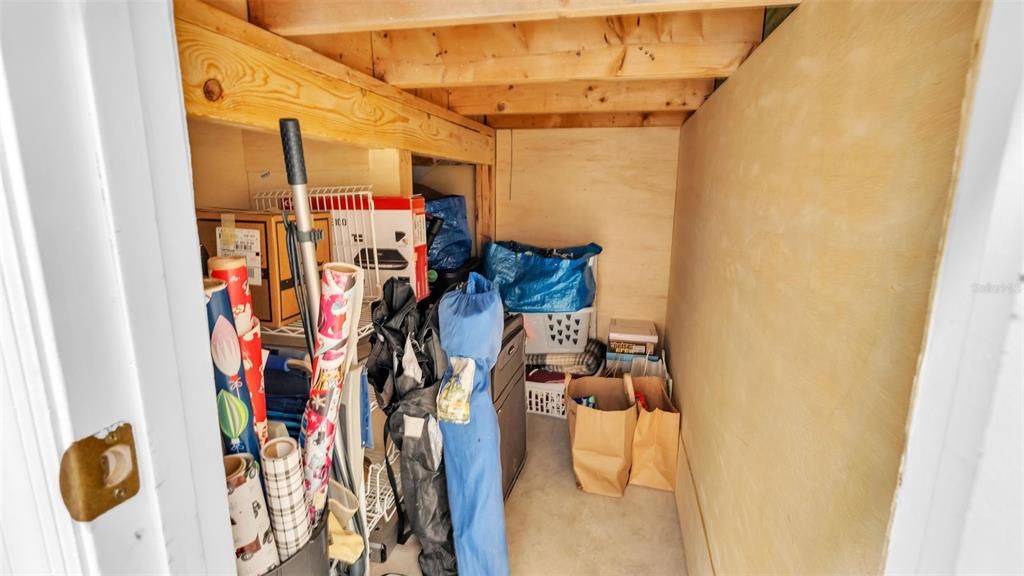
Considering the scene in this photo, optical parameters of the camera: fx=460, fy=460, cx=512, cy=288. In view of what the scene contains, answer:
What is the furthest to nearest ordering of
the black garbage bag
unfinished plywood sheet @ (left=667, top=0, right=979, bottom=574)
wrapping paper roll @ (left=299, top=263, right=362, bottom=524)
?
the black garbage bag < wrapping paper roll @ (left=299, top=263, right=362, bottom=524) < unfinished plywood sheet @ (left=667, top=0, right=979, bottom=574)

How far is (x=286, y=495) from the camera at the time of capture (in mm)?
884

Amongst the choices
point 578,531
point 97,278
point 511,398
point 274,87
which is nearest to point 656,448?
point 578,531

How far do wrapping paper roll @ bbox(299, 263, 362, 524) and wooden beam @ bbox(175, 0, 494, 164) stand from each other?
48cm

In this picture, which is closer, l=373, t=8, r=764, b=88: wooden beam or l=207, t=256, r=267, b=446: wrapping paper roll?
l=207, t=256, r=267, b=446: wrapping paper roll

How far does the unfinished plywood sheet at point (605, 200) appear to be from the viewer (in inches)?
128

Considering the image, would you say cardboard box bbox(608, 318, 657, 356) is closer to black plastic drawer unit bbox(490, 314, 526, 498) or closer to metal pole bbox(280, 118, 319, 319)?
black plastic drawer unit bbox(490, 314, 526, 498)

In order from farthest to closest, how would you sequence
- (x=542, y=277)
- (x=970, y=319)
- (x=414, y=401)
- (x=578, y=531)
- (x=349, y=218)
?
(x=542, y=277), (x=578, y=531), (x=349, y=218), (x=414, y=401), (x=970, y=319)

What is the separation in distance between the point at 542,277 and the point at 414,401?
1.57 metres

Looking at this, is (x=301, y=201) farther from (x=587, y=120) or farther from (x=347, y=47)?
(x=587, y=120)

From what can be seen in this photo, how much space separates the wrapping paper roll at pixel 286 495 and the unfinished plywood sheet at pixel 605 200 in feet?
9.11

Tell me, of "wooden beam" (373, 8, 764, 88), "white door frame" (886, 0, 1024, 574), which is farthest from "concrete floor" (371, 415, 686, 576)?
"wooden beam" (373, 8, 764, 88)

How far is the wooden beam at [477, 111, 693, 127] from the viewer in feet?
10.2

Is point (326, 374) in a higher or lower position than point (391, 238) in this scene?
lower

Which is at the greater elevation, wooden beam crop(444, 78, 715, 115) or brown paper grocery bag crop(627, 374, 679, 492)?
wooden beam crop(444, 78, 715, 115)
